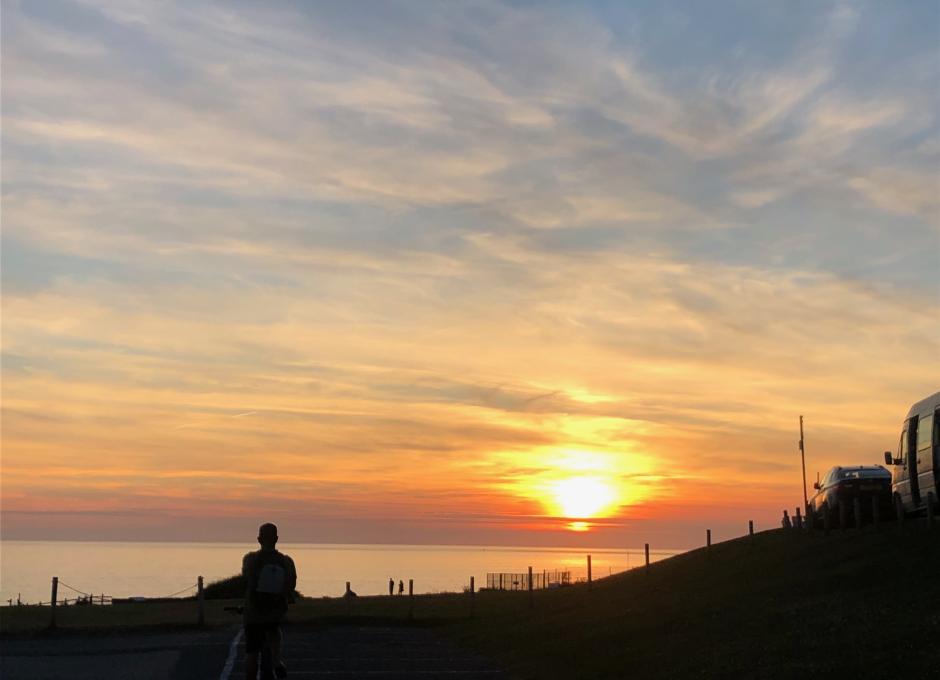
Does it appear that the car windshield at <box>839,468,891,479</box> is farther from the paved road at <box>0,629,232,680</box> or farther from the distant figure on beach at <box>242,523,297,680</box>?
the distant figure on beach at <box>242,523,297,680</box>

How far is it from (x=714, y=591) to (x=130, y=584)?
483 feet

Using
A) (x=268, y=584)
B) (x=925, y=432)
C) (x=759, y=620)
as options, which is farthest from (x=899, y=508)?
(x=268, y=584)

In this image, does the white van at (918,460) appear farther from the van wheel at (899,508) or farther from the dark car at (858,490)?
the dark car at (858,490)

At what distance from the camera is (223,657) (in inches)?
897

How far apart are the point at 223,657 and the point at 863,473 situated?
2369cm

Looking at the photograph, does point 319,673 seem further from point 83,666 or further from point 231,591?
point 231,591

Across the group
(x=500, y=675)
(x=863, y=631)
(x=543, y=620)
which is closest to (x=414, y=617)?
(x=543, y=620)

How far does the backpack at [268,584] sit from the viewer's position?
14.0 m

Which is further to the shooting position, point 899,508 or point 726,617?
point 899,508

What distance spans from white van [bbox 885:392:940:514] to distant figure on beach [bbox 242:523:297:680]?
20.7m

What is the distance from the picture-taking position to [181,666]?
20906mm

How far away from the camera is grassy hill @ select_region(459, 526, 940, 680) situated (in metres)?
16.2

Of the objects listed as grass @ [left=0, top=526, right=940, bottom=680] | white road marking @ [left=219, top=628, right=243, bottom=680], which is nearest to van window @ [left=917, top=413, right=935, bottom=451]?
grass @ [left=0, top=526, right=940, bottom=680]

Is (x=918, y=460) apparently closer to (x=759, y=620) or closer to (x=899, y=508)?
(x=899, y=508)
